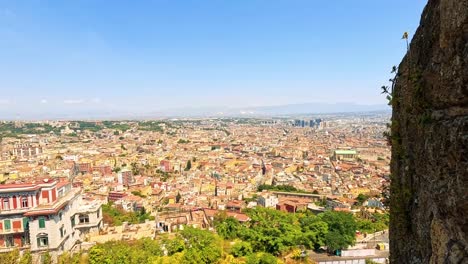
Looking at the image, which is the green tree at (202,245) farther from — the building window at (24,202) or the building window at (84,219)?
the building window at (24,202)

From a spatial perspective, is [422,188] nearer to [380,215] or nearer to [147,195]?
[380,215]

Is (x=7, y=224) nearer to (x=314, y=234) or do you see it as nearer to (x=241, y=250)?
(x=241, y=250)

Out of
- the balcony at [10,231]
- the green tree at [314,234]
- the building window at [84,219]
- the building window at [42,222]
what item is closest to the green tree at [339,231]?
the green tree at [314,234]

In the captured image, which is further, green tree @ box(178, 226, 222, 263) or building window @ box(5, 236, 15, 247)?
building window @ box(5, 236, 15, 247)

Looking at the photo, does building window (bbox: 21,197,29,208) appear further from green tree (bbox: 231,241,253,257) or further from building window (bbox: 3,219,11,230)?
green tree (bbox: 231,241,253,257)

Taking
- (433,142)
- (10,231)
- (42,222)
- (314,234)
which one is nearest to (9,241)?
(10,231)

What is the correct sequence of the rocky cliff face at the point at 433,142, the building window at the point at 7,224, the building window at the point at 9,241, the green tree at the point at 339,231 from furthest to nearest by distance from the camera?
the green tree at the point at 339,231 → the building window at the point at 9,241 → the building window at the point at 7,224 → the rocky cliff face at the point at 433,142

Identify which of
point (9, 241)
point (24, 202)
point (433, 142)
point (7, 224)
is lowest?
point (9, 241)

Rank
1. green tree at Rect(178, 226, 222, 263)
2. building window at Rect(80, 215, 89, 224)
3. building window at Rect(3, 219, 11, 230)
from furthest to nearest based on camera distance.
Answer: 1. building window at Rect(80, 215, 89, 224)
2. building window at Rect(3, 219, 11, 230)
3. green tree at Rect(178, 226, 222, 263)

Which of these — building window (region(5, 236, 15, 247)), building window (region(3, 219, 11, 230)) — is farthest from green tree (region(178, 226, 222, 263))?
building window (region(3, 219, 11, 230))
